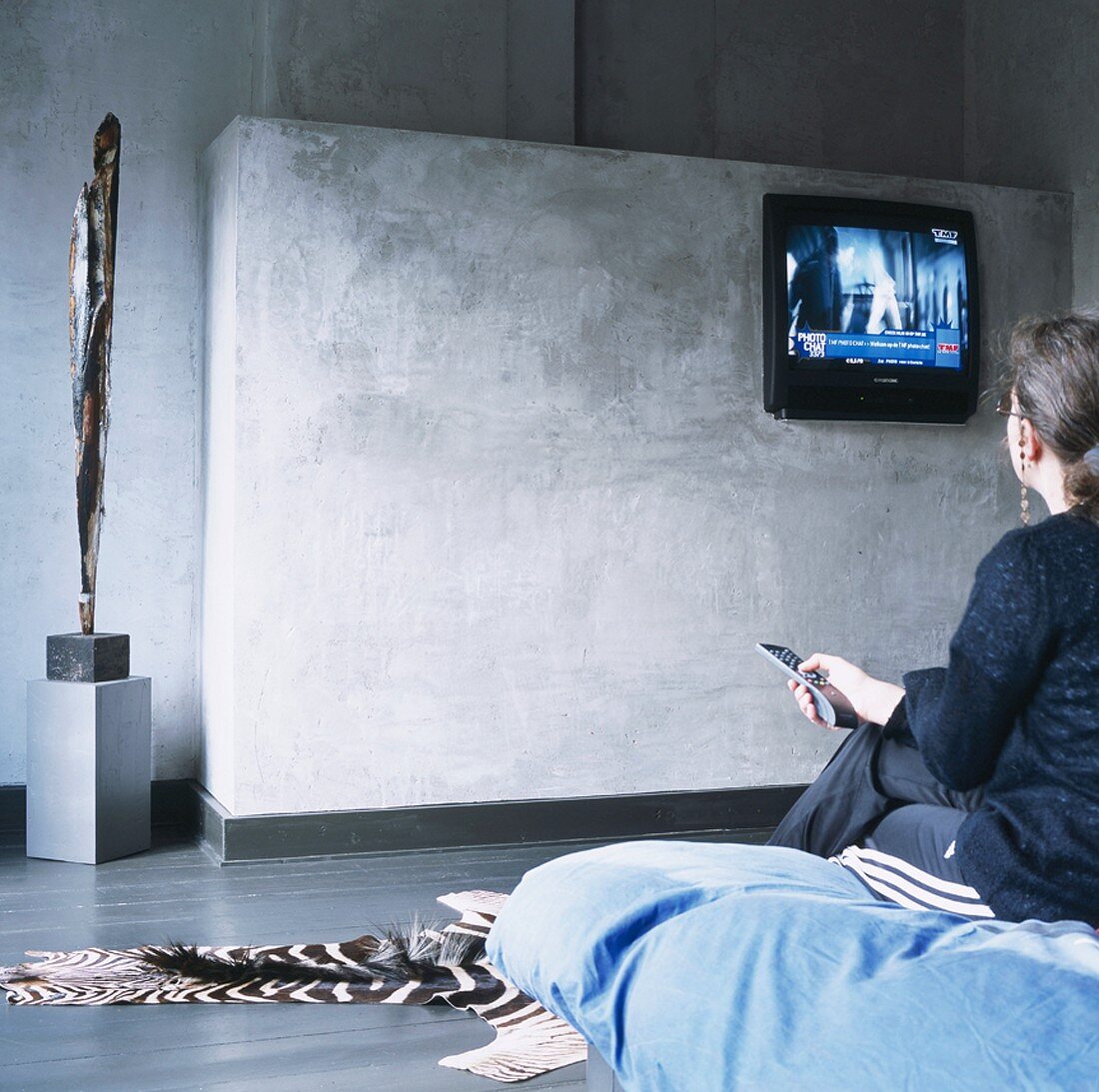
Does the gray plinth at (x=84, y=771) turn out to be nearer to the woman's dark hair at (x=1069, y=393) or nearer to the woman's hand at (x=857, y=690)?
the woman's hand at (x=857, y=690)

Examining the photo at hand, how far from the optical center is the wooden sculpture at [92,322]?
4023mm

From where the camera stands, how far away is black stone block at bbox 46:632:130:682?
3963mm

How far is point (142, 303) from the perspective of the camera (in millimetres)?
4469

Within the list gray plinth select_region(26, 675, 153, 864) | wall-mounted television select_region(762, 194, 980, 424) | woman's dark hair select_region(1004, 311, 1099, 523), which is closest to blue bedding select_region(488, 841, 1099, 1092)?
woman's dark hair select_region(1004, 311, 1099, 523)

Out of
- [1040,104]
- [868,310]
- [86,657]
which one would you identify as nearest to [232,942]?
[86,657]

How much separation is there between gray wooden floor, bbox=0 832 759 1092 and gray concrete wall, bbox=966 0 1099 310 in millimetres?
2677

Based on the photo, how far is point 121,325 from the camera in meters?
4.45

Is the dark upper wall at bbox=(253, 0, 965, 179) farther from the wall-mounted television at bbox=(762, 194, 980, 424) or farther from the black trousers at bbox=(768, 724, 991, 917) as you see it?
the black trousers at bbox=(768, 724, 991, 917)

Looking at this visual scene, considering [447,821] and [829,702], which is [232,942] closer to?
[447,821]

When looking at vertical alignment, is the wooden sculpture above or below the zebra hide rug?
above

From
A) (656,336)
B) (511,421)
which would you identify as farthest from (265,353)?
(656,336)

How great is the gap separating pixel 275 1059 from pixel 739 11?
4442mm

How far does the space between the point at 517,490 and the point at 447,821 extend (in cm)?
106

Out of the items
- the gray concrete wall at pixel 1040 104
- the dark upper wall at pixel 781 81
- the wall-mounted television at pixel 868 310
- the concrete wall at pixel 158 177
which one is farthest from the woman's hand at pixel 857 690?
the dark upper wall at pixel 781 81
